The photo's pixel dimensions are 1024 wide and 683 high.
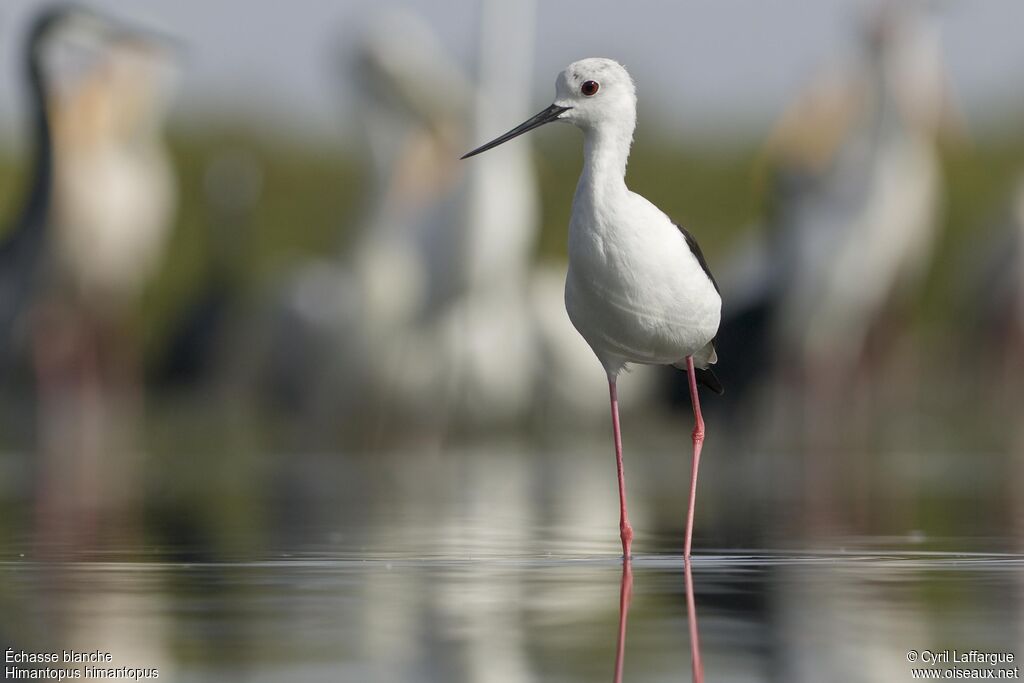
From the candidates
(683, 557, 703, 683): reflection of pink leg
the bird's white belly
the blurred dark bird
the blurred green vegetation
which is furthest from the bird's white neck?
the blurred green vegetation

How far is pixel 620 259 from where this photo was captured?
6.30 metres

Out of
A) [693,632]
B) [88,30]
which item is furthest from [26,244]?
[693,632]

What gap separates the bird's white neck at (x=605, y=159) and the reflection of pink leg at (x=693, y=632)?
1.18m

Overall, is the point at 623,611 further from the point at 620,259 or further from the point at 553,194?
the point at 553,194

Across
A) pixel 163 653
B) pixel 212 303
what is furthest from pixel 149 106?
pixel 163 653

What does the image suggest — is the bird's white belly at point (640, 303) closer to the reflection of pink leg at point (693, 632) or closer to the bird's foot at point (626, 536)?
the bird's foot at point (626, 536)

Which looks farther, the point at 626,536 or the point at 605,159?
the point at 605,159

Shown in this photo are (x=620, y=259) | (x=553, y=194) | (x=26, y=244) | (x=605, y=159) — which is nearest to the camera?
(x=620, y=259)

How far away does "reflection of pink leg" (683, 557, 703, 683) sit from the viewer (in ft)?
12.9

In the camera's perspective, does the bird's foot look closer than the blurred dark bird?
Yes

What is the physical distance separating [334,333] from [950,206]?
13.8 metres

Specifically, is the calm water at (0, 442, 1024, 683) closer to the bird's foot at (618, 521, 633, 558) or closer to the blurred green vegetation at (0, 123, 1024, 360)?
the bird's foot at (618, 521, 633, 558)

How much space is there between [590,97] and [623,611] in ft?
7.49

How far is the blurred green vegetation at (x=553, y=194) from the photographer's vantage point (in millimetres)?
27641
